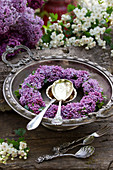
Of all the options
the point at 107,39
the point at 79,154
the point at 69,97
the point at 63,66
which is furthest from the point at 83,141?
the point at 107,39

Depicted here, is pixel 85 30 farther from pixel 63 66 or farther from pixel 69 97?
pixel 69 97

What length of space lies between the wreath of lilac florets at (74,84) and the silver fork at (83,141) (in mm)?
96

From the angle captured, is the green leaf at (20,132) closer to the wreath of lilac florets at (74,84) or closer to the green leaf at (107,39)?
the wreath of lilac florets at (74,84)

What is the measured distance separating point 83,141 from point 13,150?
0.28m

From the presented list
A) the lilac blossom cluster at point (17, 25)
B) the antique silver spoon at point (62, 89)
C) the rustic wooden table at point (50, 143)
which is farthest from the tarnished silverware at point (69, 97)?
the lilac blossom cluster at point (17, 25)

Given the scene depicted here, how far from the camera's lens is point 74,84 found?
1.21 meters

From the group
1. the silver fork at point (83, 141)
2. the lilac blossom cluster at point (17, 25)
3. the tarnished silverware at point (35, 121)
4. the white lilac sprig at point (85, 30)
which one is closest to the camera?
the tarnished silverware at point (35, 121)

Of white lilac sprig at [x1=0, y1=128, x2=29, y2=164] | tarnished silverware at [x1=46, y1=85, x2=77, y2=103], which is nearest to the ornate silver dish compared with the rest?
tarnished silverware at [x1=46, y1=85, x2=77, y2=103]

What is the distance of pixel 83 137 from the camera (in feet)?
3.58

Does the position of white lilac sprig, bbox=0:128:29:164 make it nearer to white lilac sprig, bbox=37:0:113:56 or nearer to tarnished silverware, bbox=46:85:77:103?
tarnished silverware, bbox=46:85:77:103

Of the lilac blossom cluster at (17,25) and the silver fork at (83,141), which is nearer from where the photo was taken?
the silver fork at (83,141)

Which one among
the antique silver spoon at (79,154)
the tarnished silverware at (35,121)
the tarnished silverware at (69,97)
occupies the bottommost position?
the antique silver spoon at (79,154)

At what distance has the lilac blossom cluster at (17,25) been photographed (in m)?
1.37

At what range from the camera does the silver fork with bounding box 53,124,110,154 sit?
1038 millimetres
